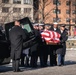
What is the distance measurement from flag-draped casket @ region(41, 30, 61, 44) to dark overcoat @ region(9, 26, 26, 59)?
9.29 feet

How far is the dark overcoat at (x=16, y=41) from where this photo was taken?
15.9m

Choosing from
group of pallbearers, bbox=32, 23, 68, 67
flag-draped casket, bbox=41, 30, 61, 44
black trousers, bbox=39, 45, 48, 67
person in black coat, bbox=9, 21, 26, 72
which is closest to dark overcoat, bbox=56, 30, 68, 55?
group of pallbearers, bbox=32, 23, 68, 67

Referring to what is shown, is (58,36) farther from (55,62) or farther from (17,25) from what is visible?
(17,25)

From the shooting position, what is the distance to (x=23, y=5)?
106125 millimetres

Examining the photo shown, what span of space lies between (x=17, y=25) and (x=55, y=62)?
13.2ft

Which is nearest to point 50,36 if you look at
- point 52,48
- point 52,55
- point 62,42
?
point 62,42

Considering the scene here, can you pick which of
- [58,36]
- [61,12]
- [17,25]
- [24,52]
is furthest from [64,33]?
[61,12]

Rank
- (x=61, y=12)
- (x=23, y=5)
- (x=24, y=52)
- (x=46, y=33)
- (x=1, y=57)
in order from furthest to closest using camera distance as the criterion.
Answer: (x=61, y=12), (x=23, y=5), (x=46, y=33), (x=24, y=52), (x=1, y=57)

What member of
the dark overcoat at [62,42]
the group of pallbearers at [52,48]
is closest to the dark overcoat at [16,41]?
the group of pallbearers at [52,48]

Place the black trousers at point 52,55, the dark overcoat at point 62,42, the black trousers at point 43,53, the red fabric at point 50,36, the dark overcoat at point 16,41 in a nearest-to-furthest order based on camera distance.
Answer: the dark overcoat at point 16,41, the red fabric at point 50,36, the black trousers at point 43,53, the dark overcoat at point 62,42, the black trousers at point 52,55

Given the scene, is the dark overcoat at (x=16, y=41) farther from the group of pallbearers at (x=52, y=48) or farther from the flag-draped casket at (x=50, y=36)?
the flag-draped casket at (x=50, y=36)

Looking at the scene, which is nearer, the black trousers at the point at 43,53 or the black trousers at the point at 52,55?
the black trousers at the point at 43,53

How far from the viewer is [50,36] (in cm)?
1875

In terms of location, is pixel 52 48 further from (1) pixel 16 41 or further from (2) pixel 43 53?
(1) pixel 16 41
